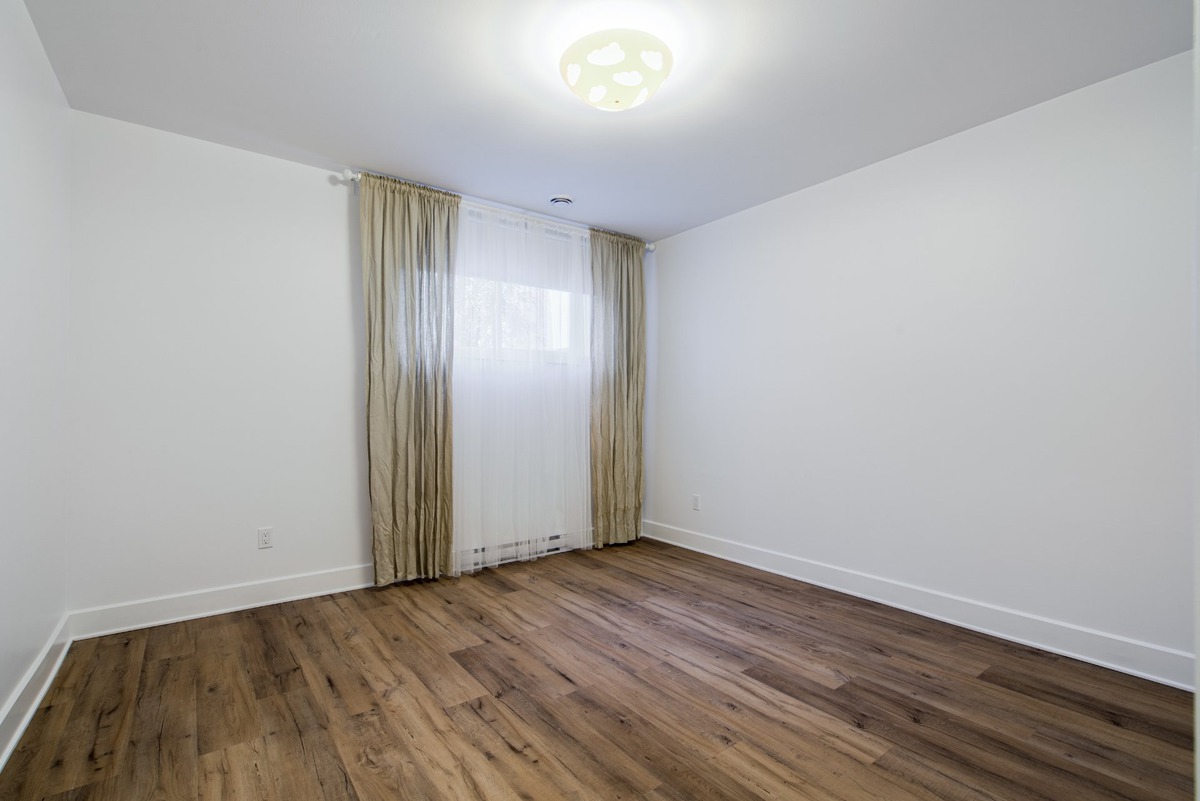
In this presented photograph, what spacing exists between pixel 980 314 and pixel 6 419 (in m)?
3.93

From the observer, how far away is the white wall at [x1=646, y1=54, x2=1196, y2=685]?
218 centimetres

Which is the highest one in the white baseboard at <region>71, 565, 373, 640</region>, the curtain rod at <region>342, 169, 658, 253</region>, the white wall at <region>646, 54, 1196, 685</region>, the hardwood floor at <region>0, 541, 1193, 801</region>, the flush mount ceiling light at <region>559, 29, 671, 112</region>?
the curtain rod at <region>342, 169, 658, 253</region>

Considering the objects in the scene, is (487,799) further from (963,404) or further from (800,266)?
(800,266)

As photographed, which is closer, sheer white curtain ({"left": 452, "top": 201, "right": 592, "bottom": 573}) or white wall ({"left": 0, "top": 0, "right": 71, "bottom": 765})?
white wall ({"left": 0, "top": 0, "right": 71, "bottom": 765})

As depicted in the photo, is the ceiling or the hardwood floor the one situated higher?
the ceiling

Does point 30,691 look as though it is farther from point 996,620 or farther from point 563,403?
point 996,620

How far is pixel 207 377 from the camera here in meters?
2.82

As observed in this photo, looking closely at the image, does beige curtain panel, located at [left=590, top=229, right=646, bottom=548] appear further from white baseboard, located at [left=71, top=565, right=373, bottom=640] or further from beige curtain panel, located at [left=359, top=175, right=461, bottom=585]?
white baseboard, located at [left=71, top=565, right=373, bottom=640]

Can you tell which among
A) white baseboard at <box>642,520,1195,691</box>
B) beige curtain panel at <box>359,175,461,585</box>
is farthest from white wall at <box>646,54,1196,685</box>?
beige curtain panel at <box>359,175,461,585</box>

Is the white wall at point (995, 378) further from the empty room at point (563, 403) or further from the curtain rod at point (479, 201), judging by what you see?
the curtain rod at point (479, 201)

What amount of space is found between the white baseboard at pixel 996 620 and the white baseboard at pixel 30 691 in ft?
11.6

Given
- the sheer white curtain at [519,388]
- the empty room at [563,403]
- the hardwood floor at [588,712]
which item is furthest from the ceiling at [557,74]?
the hardwood floor at [588,712]

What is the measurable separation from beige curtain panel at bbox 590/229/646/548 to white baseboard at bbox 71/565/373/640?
180 cm

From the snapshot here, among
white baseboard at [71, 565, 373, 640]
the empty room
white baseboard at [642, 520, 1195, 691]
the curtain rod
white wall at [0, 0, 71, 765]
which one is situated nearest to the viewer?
white wall at [0, 0, 71, 765]
